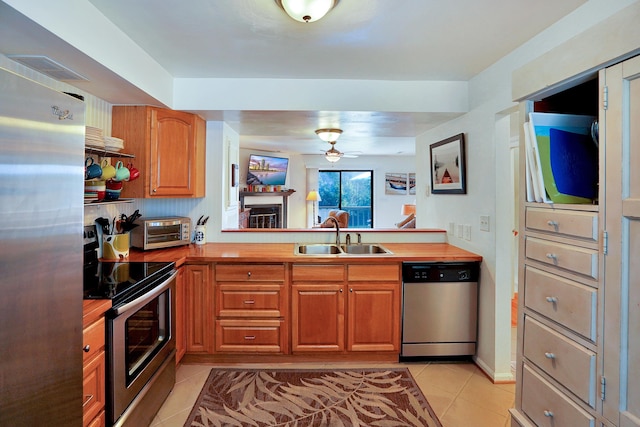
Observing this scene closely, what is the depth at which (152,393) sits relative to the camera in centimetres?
204

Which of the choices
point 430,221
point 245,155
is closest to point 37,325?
point 430,221

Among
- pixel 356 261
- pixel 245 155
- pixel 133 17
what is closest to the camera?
pixel 133 17

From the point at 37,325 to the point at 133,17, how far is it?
64.6 inches

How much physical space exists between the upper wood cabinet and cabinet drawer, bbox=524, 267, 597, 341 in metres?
2.55

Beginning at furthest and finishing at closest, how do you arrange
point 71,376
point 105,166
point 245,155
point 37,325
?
point 245,155 → point 105,166 → point 71,376 → point 37,325

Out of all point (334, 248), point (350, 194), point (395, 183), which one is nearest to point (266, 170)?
point (350, 194)

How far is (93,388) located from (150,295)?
544 mm

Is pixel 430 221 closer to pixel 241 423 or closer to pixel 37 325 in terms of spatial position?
pixel 241 423

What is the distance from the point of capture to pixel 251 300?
106 inches

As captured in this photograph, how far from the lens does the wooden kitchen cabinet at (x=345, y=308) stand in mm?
2707

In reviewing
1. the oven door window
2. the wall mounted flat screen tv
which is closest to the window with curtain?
the wall mounted flat screen tv

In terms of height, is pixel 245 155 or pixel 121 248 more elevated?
pixel 245 155

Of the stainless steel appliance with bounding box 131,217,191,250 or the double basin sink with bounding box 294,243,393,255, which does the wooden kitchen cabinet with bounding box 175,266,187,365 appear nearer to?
the stainless steel appliance with bounding box 131,217,191,250

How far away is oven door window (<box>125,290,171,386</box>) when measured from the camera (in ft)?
5.88
